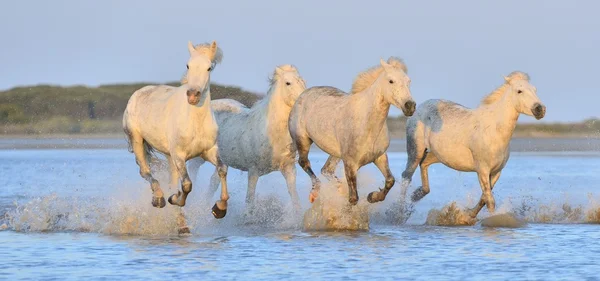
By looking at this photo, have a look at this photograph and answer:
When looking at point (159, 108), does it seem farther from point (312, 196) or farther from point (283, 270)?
point (283, 270)

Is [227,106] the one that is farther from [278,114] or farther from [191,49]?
[191,49]

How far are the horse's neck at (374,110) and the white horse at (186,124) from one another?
5.59ft

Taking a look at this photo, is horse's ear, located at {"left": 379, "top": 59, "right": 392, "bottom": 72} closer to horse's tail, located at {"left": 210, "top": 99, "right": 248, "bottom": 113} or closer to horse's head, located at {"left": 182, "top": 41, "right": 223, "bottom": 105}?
horse's head, located at {"left": 182, "top": 41, "right": 223, "bottom": 105}

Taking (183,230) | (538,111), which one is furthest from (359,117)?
(183,230)

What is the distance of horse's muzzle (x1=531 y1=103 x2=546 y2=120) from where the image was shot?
14.9m

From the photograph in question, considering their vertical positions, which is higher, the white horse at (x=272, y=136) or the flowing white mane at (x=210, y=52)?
the flowing white mane at (x=210, y=52)

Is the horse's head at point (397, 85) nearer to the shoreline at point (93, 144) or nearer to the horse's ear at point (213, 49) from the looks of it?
the horse's ear at point (213, 49)

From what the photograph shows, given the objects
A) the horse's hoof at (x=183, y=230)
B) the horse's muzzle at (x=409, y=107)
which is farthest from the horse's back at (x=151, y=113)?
the horse's muzzle at (x=409, y=107)

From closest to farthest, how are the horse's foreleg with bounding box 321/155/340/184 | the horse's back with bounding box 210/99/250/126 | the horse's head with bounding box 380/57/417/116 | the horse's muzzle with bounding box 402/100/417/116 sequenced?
the horse's muzzle with bounding box 402/100/417/116 < the horse's head with bounding box 380/57/417/116 < the horse's foreleg with bounding box 321/155/340/184 < the horse's back with bounding box 210/99/250/126

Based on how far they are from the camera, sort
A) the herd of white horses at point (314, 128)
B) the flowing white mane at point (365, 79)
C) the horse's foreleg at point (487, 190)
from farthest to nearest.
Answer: the horse's foreleg at point (487, 190) < the flowing white mane at point (365, 79) < the herd of white horses at point (314, 128)

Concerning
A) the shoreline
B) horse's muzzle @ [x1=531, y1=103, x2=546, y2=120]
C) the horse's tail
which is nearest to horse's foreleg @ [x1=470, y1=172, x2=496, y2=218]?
horse's muzzle @ [x1=531, y1=103, x2=546, y2=120]

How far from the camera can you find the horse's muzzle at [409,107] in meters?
13.8

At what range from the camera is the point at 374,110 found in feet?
47.7

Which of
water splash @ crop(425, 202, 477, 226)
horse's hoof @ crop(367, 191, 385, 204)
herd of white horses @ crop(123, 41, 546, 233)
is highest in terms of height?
herd of white horses @ crop(123, 41, 546, 233)
